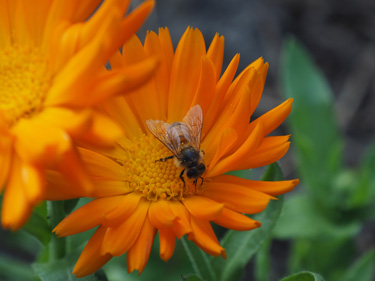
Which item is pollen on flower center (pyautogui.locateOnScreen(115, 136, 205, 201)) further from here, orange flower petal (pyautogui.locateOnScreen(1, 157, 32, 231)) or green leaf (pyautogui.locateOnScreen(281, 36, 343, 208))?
green leaf (pyautogui.locateOnScreen(281, 36, 343, 208))

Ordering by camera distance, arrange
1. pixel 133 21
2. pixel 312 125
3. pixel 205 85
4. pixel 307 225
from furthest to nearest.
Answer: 1. pixel 312 125
2. pixel 307 225
3. pixel 205 85
4. pixel 133 21

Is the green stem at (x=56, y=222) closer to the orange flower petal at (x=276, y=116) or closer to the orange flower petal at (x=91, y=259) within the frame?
the orange flower petal at (x=91, y=259)

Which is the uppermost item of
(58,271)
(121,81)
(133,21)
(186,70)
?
(133,21)

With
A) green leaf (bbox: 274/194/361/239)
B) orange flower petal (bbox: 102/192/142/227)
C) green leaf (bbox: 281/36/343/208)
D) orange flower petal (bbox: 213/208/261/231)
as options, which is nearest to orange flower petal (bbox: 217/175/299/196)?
orange flower petal (bbox: 213/208/261/231)

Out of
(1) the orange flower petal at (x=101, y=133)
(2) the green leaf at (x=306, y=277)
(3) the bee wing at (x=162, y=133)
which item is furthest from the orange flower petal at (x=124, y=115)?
(2) the green leaf at (x=306, y=277)

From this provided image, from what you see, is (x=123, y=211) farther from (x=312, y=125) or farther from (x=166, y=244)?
(x=312, y=125)

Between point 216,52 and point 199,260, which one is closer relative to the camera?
point 216,52

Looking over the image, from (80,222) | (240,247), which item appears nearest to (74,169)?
(80,222)

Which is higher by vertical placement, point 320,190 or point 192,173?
point 192,173
